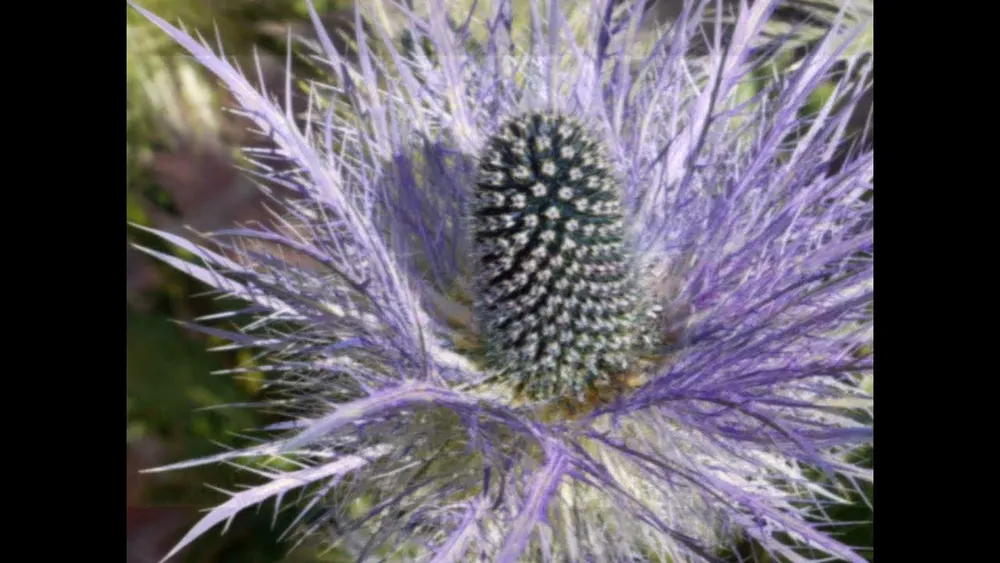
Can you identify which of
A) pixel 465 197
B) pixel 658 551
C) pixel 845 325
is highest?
pixel 465 197

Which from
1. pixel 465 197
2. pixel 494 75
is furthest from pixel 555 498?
pixel 494 75
